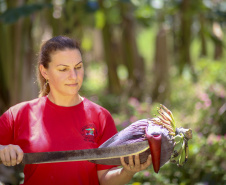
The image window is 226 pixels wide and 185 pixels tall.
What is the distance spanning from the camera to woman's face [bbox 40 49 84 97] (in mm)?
2336

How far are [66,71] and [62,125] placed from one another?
30 cm

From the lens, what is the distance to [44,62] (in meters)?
2.46

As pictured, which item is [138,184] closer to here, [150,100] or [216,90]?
[216,90]

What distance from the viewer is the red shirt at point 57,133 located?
2.30 metres

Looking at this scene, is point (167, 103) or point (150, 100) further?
point (150, 100)

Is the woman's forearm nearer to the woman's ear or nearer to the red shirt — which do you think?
the red shirt

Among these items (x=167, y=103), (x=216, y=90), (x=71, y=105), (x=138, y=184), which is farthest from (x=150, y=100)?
(x=71, y=105)

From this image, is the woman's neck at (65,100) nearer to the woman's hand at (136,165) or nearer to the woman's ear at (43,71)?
the woman's ear at (43,71)

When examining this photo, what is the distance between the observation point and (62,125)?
2355mm

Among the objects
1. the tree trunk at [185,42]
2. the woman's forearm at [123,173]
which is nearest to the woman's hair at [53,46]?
the woman's forearm at [123,173]

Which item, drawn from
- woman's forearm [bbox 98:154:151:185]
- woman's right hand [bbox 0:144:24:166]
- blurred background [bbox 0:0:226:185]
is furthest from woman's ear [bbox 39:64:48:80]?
woman's forearm [bbox 98:154:151:185]

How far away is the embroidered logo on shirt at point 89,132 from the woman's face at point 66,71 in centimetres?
20

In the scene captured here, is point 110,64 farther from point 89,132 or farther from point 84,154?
point 84,154

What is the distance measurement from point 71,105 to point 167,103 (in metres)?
5.32
